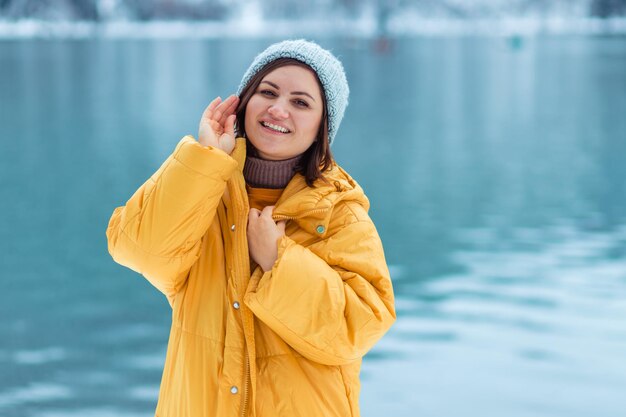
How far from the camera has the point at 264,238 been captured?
157cm

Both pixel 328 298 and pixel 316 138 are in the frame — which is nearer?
pixel 328 298

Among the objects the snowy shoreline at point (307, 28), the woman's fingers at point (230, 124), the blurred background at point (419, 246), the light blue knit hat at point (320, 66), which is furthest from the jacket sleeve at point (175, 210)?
the snowy shoreline at point (307, 28)

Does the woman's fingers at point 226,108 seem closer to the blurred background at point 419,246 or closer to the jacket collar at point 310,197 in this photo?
the jacket collar at point 310,197

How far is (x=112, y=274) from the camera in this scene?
5281mm

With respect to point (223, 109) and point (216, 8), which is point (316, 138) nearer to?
point (223, 109)

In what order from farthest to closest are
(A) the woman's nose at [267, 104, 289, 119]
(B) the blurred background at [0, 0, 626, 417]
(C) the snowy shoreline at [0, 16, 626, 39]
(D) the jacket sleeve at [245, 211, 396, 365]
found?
1. (C) the snowy shoreline at [0, 16, 626, 39]
2. (B) the blurred background at [0, 0, 626, 417]
3. (A) the woman's nose at [267, 104, 289, 119]
4. (D) the jacket sleeve at [245, 211, 396, 365]

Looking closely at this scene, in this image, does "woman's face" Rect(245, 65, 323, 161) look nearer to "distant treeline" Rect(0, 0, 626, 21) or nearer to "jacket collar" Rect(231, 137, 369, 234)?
"jacket collar" Rect(231, 137, 369, 234)

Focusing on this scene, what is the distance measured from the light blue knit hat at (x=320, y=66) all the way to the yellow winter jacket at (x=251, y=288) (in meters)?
0.16

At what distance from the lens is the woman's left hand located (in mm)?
1573

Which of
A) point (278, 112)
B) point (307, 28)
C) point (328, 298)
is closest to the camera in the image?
point (328, 298)

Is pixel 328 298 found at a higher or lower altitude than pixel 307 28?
lower

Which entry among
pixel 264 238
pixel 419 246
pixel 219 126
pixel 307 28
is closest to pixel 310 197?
pixel 264 238

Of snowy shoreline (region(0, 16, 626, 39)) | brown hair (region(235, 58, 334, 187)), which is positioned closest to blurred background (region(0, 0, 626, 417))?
brown hair (region(235, 58, 334, 187))

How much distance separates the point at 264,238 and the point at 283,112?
9.0 inches
